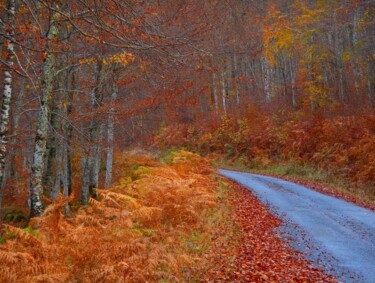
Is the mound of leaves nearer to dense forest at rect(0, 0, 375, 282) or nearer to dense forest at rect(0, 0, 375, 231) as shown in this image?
dense forest at rect(0, 0, 375, 282)

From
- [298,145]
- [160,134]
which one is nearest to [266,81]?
[160,134]

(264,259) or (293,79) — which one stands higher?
(293,79)

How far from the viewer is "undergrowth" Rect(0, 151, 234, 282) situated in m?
5.00

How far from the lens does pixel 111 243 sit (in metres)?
5.81

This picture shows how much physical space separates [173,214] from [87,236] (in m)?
3.47

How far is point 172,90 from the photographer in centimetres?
1260

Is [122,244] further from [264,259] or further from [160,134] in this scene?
[160,134]

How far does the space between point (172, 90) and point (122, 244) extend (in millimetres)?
7780

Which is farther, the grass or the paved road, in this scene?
the grass

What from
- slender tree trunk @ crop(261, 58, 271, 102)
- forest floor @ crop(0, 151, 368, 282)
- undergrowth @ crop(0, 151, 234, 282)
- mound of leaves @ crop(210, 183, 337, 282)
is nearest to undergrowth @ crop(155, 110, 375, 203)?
slender tree trunk @ crop(261, 58, 271, 102)

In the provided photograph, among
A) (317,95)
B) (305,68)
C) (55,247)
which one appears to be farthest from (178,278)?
(305,68)

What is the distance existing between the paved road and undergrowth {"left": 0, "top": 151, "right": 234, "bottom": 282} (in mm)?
2000

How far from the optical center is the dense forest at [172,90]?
24.1 feet

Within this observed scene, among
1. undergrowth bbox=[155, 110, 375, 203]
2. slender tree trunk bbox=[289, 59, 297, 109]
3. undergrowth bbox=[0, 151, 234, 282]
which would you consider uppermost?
slender tree trunk bbox=[289, 59, 297, 109]
